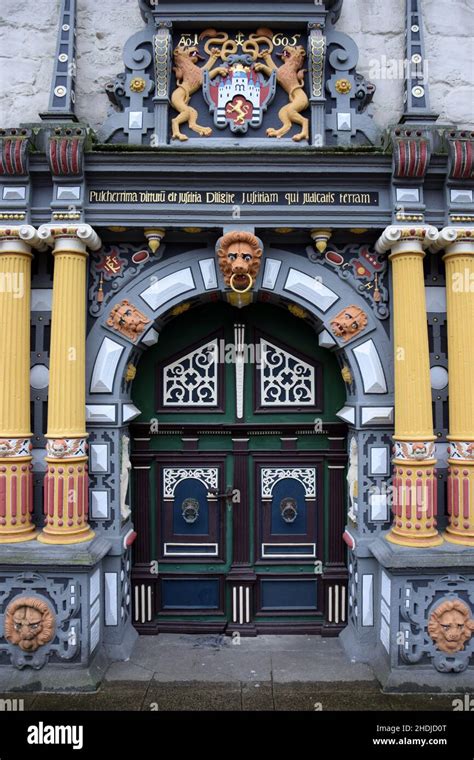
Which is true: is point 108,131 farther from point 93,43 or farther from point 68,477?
point 68,477

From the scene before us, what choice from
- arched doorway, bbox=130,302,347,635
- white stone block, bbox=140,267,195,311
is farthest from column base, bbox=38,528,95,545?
white stone block, bbox=140,267,195,311

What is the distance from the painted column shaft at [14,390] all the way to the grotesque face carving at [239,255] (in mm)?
1924

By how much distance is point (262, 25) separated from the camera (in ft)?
19.9

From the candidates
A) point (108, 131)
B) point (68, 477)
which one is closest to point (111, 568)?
point (68, 477)

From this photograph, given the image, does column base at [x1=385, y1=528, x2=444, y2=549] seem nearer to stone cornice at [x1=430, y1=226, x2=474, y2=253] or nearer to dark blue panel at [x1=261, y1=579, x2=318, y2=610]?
dark blue panel at [x1=261, y1=579, x2=318, y2=610]

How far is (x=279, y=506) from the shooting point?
652cm

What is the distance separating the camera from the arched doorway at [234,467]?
6.48m

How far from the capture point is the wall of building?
6344 mm

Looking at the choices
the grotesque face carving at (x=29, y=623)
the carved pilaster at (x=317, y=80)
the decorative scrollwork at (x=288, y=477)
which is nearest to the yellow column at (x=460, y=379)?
the decorative scrollwork at (x=288, y=477)

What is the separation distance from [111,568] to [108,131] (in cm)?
445

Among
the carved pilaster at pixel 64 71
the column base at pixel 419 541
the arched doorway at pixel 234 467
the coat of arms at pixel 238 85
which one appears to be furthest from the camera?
the arched doorway at pixel 234 467

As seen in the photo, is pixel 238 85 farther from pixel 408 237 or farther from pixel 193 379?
pixel 193 379

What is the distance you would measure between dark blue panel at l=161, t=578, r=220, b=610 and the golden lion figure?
483 centimetres

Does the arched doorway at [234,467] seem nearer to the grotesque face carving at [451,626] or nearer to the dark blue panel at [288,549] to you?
the dark blue panel at [288,549]
